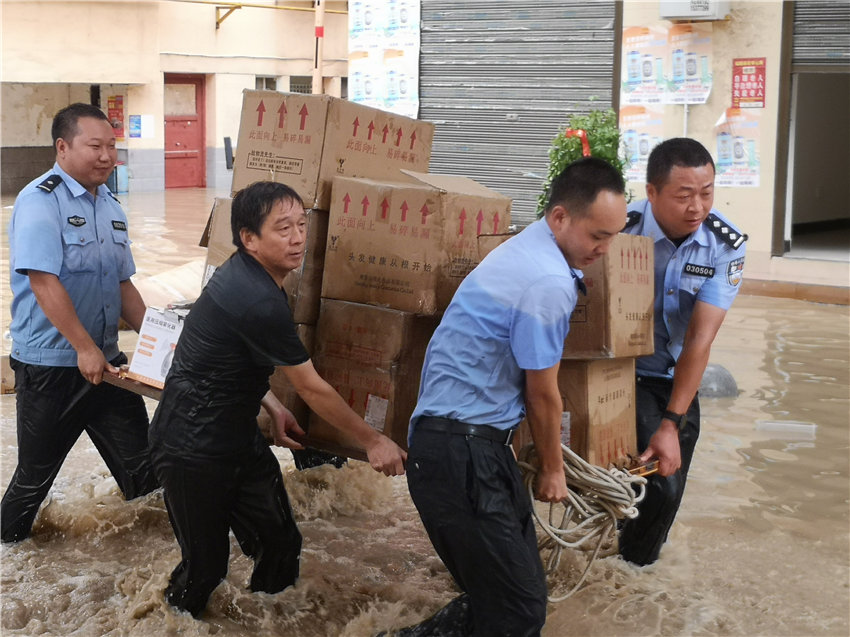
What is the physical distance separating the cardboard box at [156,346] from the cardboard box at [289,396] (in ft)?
1.28

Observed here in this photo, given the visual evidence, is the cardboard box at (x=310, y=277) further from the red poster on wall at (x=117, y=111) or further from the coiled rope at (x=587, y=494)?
the red poster on wall at (x=117, y=111)

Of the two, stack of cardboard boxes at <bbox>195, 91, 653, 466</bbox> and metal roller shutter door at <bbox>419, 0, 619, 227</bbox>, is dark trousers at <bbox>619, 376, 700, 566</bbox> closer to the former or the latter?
stack of cardboard boxes at <bbox>195, 91, 653, 466</bbox>

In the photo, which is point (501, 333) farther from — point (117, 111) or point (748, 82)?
point (117, 111)

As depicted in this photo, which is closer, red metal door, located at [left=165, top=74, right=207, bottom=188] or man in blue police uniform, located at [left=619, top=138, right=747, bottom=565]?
man in blue police uniform, located at [left=619, top=138, right=747, bottom=565]

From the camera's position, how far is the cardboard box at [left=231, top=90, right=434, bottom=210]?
380 cm

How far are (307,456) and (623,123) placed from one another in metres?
7.50

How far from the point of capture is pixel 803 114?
13875 mm

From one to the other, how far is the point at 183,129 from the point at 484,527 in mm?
21014

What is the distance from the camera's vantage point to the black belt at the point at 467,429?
2980 millimetres

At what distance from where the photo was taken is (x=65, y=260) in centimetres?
418

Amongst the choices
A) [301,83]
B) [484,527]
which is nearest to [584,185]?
[484,527]

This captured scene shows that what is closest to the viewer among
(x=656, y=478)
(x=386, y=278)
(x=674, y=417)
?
(x=386, y=278)

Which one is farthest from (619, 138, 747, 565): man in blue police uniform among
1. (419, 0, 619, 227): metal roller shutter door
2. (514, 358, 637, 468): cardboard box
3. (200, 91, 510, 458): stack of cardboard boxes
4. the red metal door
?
the red metal door

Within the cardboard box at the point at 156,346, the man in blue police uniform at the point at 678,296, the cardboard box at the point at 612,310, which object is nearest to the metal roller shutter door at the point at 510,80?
the man in blue police uniform at the point at 678,296
